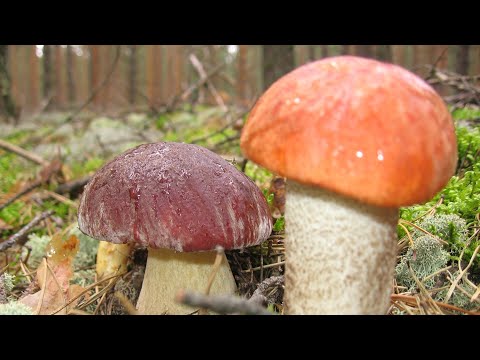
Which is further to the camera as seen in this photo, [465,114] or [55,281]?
[465,114]

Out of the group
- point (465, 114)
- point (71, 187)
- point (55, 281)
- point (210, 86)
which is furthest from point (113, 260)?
point (210, 86)

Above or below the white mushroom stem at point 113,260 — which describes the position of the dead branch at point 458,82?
above

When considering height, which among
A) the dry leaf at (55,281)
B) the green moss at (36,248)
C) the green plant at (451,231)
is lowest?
the green moss at (36,248)

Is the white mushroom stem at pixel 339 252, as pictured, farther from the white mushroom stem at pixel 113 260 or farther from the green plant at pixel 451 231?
the white mushroom stem at pixel 113 260

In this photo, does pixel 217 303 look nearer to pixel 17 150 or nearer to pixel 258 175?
pixel 258 175

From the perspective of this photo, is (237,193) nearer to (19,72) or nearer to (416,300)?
(416,300)

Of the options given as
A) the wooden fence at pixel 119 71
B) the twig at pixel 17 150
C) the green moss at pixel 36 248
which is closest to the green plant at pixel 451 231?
the green moss at pixel 36 248
